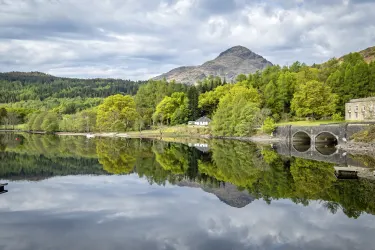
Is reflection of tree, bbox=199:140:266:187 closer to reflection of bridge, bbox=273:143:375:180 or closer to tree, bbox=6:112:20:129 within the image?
reflection of bridge, bbox=273:143:375:180

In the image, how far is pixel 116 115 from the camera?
111m

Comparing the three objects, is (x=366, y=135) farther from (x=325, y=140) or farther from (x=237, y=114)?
(x=237, y=114)

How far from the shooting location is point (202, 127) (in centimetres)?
10275

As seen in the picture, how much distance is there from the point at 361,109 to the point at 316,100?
14.3 m

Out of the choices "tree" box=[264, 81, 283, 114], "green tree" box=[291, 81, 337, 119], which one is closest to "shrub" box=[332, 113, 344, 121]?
"green tree" box=[291, 81, 337, 119]

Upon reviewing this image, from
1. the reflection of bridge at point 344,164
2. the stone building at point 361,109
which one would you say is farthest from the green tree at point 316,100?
the reflection of bridge at point 344,164

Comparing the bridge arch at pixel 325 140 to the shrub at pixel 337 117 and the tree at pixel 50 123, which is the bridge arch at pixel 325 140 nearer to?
the shrub at pixel 337 117

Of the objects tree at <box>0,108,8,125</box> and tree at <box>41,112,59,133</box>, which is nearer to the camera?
tree at <box>41,112,59,133</box>

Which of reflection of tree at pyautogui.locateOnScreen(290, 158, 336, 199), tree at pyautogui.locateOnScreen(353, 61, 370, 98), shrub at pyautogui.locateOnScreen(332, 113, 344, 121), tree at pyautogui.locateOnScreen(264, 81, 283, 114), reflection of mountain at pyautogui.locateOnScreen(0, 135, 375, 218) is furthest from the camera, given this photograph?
tree at pyautogui.locateOnScreen(264, 81, 283, 114)

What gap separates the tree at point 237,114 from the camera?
270 feet

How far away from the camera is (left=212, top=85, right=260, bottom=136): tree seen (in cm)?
8225

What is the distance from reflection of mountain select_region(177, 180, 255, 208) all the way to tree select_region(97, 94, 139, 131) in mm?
76643

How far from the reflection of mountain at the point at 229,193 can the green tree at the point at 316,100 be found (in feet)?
177

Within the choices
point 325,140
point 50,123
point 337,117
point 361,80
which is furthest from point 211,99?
point 50,123
